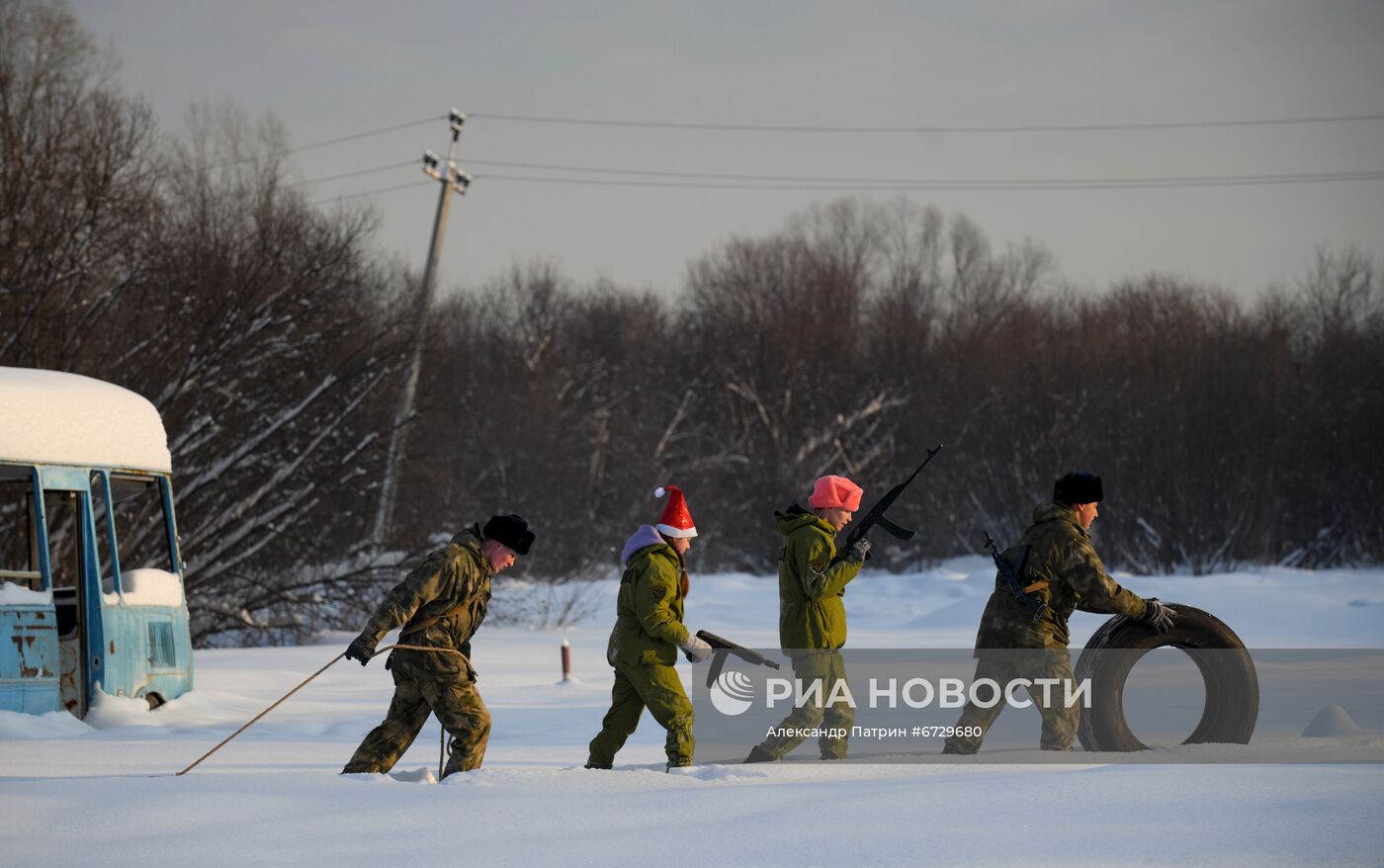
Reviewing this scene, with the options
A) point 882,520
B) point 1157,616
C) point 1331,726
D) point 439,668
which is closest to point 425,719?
point 439,668

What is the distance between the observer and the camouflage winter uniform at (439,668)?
7.98 m

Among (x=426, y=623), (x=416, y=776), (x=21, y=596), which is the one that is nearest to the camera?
(x=416, y=776)

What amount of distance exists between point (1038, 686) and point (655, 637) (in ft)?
6.27

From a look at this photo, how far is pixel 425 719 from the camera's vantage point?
809cm

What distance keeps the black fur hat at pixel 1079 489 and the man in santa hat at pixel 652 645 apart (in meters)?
1.91

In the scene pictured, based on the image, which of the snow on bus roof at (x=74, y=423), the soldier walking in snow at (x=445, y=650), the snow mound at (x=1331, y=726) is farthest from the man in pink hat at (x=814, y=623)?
the snow on bus roof at (x=74, y=423)

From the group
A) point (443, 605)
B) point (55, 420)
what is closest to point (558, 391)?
point (55, 420)

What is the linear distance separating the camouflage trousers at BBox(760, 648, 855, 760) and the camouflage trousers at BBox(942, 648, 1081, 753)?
60 centimetres

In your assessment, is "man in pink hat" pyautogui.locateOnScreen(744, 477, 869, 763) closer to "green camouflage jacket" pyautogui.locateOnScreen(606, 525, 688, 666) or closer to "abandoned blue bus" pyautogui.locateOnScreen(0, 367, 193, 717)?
"green camouflage jacket" pyautogui.locateOnScreen(606, 525, 688, 666)

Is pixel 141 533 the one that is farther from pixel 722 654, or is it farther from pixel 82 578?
pixel 722 654

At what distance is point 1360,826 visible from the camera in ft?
19.9

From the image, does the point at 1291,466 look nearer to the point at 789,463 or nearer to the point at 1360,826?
the point at 789,463

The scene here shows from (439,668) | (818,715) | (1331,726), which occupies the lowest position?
(1331,726)

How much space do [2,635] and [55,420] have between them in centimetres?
170
